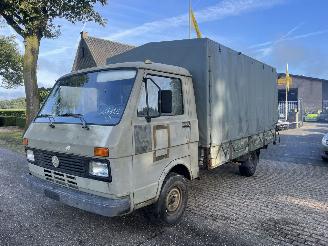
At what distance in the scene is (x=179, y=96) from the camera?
17.8 feet

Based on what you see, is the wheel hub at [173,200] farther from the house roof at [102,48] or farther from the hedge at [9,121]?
the house roof at [102,48]

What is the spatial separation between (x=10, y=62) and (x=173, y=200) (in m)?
35.6

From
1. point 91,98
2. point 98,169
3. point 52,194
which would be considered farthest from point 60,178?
point 91,98

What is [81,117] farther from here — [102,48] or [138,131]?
[102,48]

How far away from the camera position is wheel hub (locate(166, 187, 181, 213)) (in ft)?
17.0

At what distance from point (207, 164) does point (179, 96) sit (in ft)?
4.68

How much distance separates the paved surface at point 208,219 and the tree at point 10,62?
30.0m

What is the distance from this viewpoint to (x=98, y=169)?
14.3ft

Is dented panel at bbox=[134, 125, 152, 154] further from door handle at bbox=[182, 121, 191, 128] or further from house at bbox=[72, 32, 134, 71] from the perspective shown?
house at bbox=[72, 32, 134, 71]

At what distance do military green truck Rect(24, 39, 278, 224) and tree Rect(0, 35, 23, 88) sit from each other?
32231mm

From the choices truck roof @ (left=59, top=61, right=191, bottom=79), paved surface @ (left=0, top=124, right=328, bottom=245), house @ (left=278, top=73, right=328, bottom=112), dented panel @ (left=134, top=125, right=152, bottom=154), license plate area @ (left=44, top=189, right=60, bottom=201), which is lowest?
paved surface @ (left=0, top=124, right=328, bottom=245)

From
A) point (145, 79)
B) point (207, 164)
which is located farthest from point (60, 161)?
point (207, 164)

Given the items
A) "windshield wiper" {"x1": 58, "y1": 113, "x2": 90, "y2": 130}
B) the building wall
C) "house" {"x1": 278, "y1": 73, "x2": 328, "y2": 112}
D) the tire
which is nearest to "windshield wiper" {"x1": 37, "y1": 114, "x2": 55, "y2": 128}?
"windshield wiper" {"x1": 58, "y1": 113, "x2": 90, "y2": 130}

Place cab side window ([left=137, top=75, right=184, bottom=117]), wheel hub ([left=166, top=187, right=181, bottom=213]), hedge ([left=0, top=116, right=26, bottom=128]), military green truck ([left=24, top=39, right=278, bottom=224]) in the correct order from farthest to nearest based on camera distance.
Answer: hedge ([left=0, top=116, right=26, bottom=128]) < wheel hub ([left=166, top=187, right=181, bottom=213]) < cab side window ([left=137, top=75, right=184, bottom=117]) < military green truck ([left=24, top=39, right=278, bottom=224])
